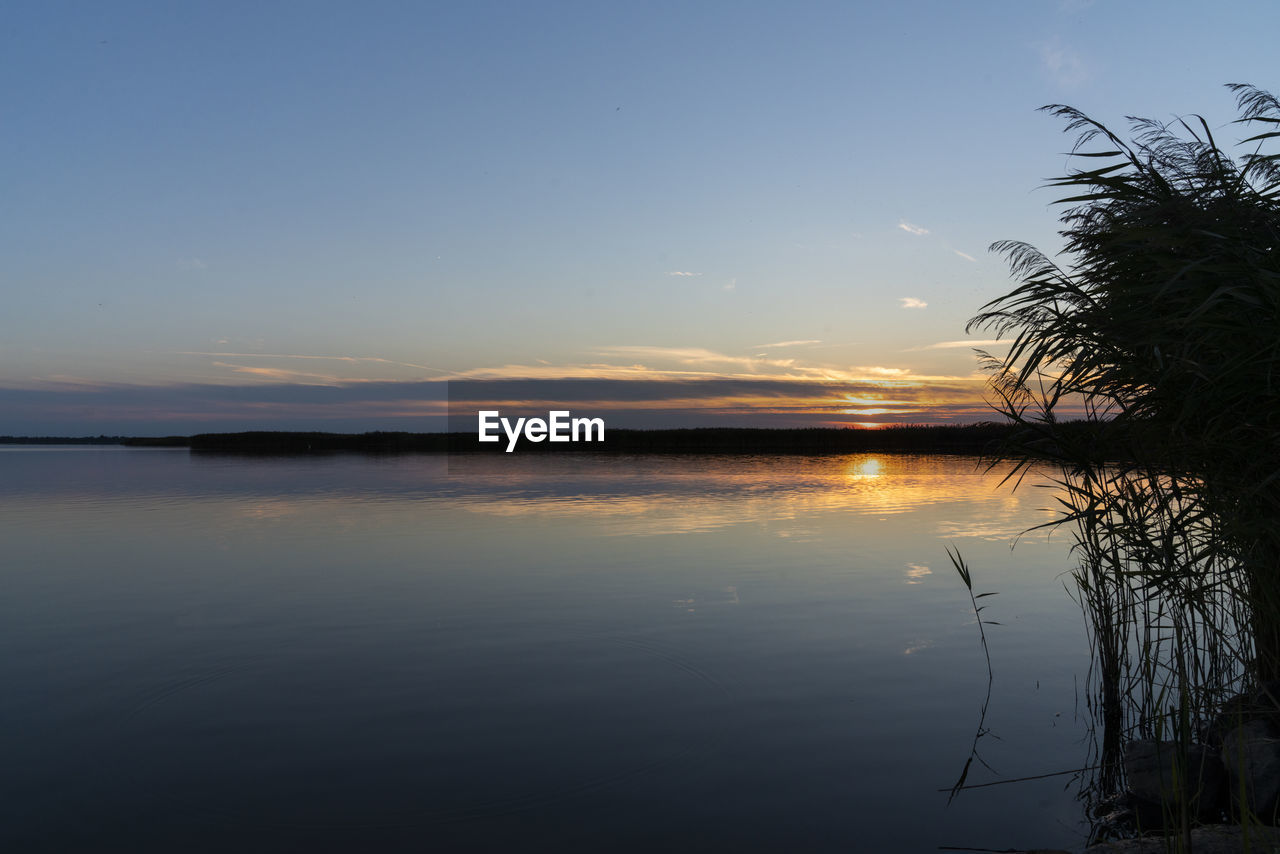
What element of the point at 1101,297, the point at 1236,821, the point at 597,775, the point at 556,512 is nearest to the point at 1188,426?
the point at 1101,297

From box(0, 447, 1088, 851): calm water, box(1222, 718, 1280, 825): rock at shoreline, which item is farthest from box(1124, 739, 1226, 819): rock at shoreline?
box(0, 447, 1088, 851): calm water

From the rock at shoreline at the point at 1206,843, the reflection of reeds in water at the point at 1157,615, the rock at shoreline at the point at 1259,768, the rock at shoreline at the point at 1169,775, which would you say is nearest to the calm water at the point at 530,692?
the reflection of reeds in water at the point at 1157,615

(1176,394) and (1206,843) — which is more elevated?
(1176,394)

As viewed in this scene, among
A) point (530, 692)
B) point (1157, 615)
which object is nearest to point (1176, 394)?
point (1157, 615)

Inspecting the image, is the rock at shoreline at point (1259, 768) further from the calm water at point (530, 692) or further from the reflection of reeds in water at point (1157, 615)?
the calm water at point (530, 692)

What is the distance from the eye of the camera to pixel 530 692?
8469 mm

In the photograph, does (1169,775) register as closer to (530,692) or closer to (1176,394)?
(1176,394)

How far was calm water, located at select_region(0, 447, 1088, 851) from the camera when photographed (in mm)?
5930

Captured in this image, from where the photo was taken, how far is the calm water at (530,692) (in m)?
5.93

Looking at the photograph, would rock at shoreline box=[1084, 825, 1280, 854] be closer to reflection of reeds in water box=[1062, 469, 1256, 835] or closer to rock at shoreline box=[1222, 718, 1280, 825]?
reflection of reeds in water box=[1062, 469, 1256, 835]

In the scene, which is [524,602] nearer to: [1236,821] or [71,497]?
[1236,821]

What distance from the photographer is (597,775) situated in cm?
656

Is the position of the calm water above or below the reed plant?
below

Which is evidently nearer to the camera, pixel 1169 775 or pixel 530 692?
pixel 1169 775
